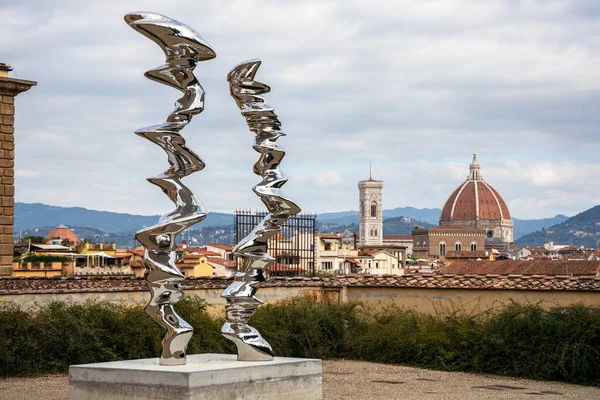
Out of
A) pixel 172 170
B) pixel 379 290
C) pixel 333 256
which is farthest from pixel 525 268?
pixel 172 170

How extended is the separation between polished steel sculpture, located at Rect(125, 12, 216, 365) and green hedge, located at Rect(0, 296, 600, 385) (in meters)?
5.69

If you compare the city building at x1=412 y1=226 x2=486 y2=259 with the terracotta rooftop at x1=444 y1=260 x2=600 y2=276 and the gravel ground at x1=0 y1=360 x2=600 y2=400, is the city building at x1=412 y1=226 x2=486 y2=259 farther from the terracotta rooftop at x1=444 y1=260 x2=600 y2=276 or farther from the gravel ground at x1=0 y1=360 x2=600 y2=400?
the gravel ground at x1=0 y1=360 x2=600 y2=400

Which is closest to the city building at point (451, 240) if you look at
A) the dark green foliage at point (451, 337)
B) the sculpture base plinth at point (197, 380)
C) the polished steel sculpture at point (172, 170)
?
the dark green foliage at point (451, 337)

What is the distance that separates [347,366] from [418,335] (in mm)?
1464

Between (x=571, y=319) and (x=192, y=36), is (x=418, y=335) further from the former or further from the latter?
(x=192, y=36)

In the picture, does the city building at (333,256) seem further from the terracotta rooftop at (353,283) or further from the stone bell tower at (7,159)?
the terracotta rooftop at (353,283)

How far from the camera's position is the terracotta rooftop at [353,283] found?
1750 centimetres

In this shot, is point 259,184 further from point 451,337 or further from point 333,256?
point 333,256

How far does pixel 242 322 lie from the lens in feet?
35.7

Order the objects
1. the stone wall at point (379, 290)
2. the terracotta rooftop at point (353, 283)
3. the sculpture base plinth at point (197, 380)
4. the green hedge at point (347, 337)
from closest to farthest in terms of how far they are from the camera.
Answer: the sculpture base plinth at point (197, 380) → the green hedge at point (347, 337) → the stone wall at point (379, 290) → the terracotta rooftop at point (353, 283)

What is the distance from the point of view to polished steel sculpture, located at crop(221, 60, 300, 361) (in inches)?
436

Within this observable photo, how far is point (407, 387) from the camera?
14.5m

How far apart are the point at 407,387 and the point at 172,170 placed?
19.5 feet

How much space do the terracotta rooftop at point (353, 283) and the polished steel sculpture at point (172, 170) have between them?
674cm
